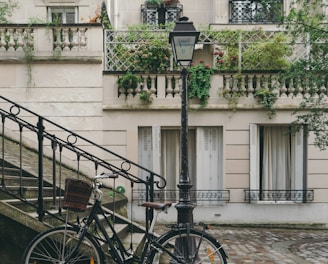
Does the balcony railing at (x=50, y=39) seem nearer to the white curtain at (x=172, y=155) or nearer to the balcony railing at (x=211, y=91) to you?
the balcony railing at (x=211, y=91)

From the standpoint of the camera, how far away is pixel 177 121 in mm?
12883

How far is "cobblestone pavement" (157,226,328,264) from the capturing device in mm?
8258

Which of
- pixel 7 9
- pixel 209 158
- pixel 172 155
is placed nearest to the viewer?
pixel 209 158

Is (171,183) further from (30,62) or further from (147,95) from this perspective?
(30,62)

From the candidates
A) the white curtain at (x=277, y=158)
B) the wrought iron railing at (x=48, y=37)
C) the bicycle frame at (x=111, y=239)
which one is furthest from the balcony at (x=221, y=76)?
the bicycle frame at (x=111, y=239)

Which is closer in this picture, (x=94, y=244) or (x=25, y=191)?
(x=94, y=244)

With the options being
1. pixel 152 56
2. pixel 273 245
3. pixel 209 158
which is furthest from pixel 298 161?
pixel 152 56

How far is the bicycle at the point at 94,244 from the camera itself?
532 centimetres

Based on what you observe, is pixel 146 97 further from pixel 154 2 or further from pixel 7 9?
pixel 154 2

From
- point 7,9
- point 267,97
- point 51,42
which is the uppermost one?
point 7,9

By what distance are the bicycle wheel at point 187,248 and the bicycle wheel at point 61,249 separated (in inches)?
26.9

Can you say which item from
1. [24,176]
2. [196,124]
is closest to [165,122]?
[196,124]

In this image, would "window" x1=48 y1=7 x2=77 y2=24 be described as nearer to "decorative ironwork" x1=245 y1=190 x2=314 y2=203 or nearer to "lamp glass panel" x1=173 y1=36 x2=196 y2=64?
"decorative ironwork" x1=245 y1=190 x2=314 y2=203

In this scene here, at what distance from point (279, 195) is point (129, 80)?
16.8 feet
